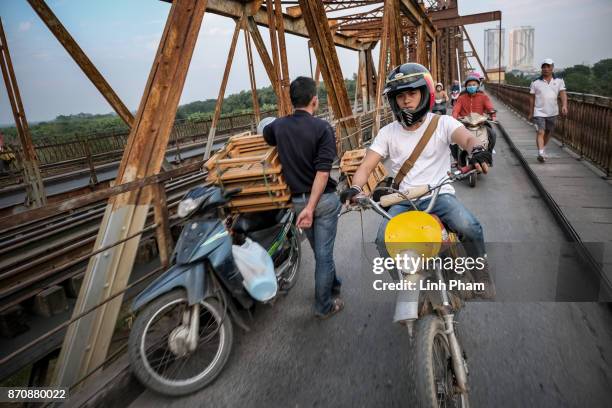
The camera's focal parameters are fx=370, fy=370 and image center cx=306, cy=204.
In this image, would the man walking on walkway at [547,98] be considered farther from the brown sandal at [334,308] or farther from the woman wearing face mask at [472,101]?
the brown sandal at [334,308]

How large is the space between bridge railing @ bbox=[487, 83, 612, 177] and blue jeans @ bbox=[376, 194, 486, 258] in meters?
5.23

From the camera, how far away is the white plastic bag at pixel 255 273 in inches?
112

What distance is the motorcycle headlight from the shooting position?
2.74 meters

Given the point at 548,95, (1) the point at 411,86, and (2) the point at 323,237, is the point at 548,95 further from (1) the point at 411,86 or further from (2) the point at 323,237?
(2) the point at 323,237

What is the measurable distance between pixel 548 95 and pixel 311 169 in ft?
22.3

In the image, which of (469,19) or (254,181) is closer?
(254,181)

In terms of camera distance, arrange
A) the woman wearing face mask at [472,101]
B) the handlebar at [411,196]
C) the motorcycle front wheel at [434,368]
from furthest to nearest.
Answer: the woman wearing face mask at [472,101]
the handlebar at [411,196]
the motorcycle front wheel at [434,368]

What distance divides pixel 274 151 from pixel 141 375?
192cm

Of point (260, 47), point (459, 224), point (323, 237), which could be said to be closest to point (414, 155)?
point (459, 224)

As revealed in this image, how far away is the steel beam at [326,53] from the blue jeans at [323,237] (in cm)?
456

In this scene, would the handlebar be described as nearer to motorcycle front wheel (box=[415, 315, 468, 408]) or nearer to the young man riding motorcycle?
the young man riding motorcycle

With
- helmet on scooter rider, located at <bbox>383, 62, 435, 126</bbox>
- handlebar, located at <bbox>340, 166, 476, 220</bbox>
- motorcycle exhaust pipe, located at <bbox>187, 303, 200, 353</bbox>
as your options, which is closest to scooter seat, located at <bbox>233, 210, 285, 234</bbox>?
motorcycle exhaust pipe, located at <bbox>187, 303, 200, 353</bbox>

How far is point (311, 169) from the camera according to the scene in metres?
3.07

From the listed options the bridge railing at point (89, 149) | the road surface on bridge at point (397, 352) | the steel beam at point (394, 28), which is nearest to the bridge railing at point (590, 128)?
the road surface on bridge at point (397, 352)
